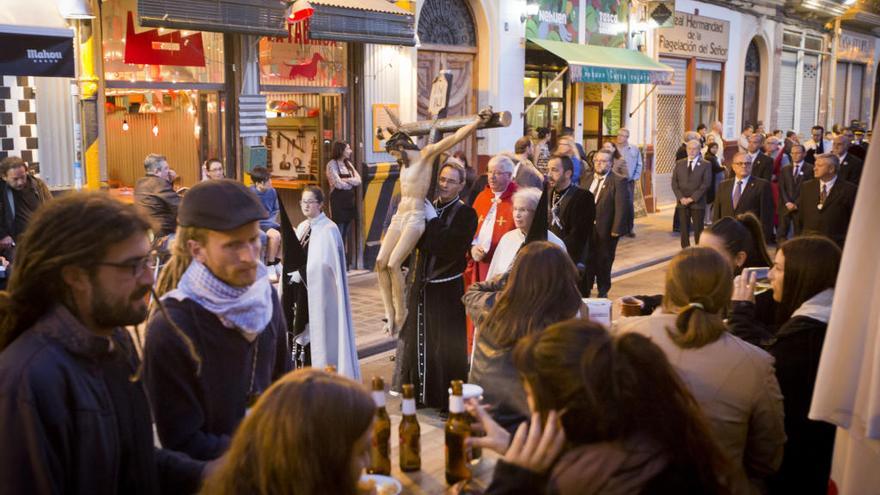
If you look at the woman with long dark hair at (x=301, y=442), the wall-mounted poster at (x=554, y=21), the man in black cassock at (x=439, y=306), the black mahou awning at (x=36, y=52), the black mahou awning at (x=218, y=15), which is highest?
the wall-mounted poster at (x=554, y=21)

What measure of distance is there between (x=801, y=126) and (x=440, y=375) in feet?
84.9

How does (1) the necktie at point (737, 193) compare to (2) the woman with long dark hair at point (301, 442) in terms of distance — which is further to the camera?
(1) the necktie at point (737, 193)

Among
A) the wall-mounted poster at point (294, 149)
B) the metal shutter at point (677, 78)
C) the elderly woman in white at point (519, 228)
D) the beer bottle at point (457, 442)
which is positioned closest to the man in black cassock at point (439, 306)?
the elderly woman in white at point (519, 228)

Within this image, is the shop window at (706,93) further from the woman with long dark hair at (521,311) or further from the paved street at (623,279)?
the woman with long dark hair at (521,311)

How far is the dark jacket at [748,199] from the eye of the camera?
429 inches

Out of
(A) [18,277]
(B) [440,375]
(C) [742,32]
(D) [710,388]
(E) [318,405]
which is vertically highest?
(C) [742,32]

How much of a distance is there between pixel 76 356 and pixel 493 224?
194 inches

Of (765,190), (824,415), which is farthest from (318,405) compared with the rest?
(765,190)

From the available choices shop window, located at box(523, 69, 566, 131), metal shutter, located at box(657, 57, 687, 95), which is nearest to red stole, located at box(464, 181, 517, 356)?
shop window, located at box(523, 69, 566, 131)

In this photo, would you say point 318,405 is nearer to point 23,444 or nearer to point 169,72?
point 23,444

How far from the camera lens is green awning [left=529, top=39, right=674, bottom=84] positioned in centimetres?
1608

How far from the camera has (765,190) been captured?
10992 mm

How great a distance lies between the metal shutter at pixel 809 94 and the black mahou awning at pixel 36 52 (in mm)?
25601

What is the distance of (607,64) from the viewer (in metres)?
16.8
